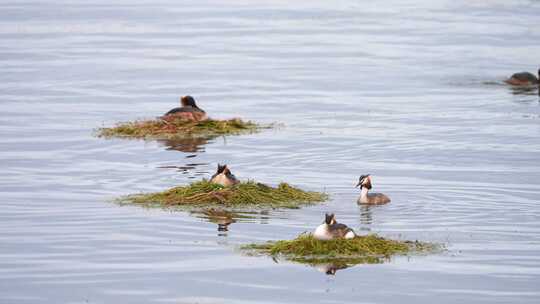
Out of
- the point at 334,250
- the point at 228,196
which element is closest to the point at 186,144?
the point at 228,196

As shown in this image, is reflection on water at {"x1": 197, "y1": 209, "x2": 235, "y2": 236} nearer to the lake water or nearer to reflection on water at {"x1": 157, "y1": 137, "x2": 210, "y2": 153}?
the lake water

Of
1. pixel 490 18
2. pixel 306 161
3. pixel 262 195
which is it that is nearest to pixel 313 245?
pixel 262 195

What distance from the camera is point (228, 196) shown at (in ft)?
69.8

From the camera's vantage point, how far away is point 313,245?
57.6ft

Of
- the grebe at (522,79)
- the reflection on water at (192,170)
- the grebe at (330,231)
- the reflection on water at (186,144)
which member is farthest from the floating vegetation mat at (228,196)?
the grebe at (522,79)

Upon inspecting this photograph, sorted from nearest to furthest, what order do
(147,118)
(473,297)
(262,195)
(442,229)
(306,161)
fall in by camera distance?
(473,297)
(442,229)
(262,195)
(306,161)
(147,118)

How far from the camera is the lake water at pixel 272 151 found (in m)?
16.5

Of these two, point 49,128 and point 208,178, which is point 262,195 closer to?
point 208,178

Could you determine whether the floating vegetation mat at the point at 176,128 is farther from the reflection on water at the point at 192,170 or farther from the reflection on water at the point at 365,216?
the reflection on water at the point at 365,216

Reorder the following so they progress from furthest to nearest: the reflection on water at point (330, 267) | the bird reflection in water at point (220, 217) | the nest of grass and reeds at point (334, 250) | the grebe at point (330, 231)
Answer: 1. the bird reflection in water at point (220, 217)
2. the grebe at point (330, 231)
3. the nest of grass and reeds at point (334, 250)
4. the reflection on water at point (330, 267)

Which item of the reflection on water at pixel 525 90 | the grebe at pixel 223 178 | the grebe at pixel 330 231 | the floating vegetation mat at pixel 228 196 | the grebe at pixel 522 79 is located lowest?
the grebe at pixel 330 231

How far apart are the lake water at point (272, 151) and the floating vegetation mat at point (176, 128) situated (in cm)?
61

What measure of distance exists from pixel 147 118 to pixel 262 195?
11434 millimetres

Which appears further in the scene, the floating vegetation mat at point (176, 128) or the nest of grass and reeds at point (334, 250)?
the floating vegetation mat at point (176, 128)
